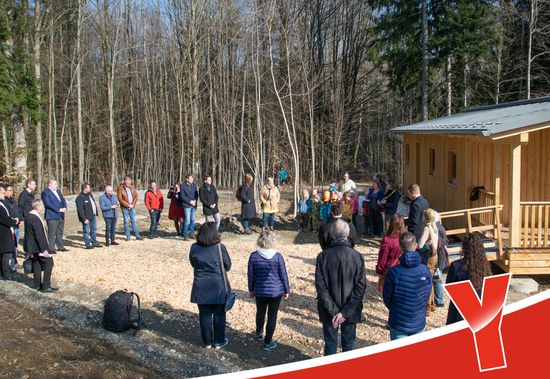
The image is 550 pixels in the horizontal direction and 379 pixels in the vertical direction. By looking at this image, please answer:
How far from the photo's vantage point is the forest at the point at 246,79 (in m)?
21.8

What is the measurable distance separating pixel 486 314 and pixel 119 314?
4746mm

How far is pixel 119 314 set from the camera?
6.93m

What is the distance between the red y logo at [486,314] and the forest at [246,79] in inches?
514

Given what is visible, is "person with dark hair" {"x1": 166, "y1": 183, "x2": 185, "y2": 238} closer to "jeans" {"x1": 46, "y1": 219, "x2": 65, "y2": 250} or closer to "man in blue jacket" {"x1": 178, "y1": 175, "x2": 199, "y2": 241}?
"man in blue jacket" {"x1": 178, "y1": 175, "x2": 199, "y2": 241}

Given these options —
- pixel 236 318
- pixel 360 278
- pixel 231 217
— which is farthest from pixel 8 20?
pixel 360 278

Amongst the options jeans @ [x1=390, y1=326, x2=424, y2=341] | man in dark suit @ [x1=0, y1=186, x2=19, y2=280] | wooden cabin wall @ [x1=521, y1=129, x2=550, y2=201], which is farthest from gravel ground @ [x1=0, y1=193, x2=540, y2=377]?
wooden cabin wall @ [x1=521, y1=129, x2=550, y2=201]

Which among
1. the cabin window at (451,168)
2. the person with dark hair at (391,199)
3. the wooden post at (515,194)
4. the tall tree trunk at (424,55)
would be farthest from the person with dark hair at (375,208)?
the tall tree trunk at (424,55)

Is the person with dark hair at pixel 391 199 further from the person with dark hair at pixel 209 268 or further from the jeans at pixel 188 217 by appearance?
the person with dark hair at pixel 209 268

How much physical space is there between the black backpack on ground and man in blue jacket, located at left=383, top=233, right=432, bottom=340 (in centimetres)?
367

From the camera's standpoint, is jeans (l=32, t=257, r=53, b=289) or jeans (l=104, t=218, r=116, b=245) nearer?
jeans (l=32, t=257, r=53, b=289)

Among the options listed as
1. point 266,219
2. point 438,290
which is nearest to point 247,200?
point 266,219

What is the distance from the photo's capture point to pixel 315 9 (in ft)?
109

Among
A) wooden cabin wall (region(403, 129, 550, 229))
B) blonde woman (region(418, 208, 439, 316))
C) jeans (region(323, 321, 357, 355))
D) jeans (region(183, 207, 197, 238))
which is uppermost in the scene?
wooden cabin wall (region(403, 129, 550, 229))

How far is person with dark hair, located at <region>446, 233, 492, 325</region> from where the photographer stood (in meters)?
4.82
